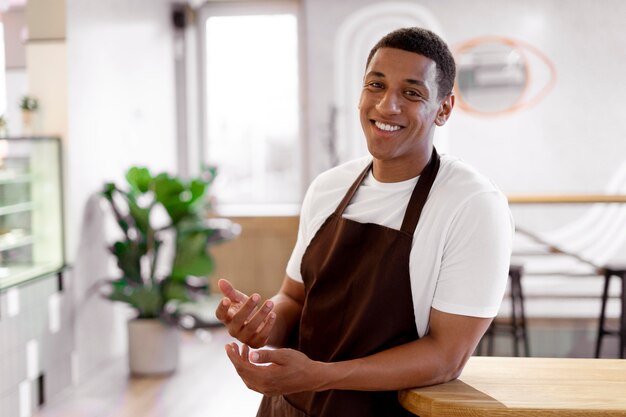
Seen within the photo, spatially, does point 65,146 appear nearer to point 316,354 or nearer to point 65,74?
point 65,74

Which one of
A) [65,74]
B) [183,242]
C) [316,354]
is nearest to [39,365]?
[183,242]

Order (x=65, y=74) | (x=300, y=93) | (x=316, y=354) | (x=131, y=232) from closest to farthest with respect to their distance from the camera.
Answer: (x=316, y=354) < (x=65, y=74) < (x=131, y=232) < (x=300, y=93)

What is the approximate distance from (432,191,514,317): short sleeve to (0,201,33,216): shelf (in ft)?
10.2

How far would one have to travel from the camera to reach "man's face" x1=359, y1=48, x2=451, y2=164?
1.40 metres

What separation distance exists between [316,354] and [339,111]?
17.5 feet

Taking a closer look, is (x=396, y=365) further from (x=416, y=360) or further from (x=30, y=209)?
(x=30, y=209)

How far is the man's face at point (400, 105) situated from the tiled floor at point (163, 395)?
114 inches

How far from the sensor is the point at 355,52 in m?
6.69

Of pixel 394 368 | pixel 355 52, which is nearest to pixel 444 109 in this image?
pixel 394 368

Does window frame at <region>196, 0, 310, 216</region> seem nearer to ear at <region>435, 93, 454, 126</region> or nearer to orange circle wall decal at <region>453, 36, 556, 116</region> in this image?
orange circle wall decal at <region>453, 36, 556, 116</region>

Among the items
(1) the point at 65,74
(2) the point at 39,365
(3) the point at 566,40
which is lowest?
(2) the point at 39,365

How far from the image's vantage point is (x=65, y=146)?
4.42 meters

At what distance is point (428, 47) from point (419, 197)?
0.27 metres

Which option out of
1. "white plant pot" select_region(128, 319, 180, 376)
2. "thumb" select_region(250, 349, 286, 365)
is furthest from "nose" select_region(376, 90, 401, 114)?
"white plant pot" select_region(128, 319, 180, 376)
